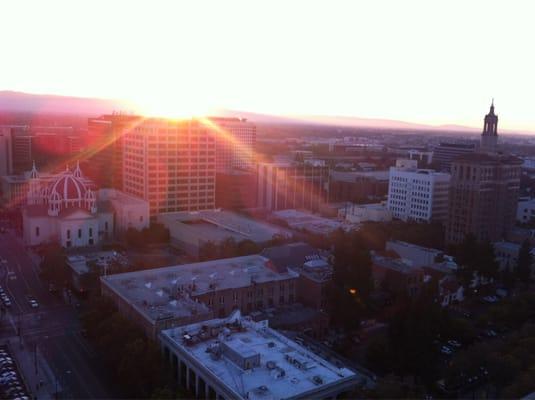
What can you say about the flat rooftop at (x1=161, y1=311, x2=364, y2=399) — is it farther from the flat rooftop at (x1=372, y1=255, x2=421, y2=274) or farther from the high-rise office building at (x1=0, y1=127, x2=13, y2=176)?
the high-rise office building at (x1=0, y1=127, x2=13, y2=176)

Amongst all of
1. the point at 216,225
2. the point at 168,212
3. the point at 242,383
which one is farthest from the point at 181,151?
the point at 242,383

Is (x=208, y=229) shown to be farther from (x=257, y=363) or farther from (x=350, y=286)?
(x=257, y=363)

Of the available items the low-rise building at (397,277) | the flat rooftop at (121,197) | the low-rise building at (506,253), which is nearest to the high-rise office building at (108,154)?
the flat rooftop at (121,197)

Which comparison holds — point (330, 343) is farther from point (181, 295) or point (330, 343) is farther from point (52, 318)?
point (52, 318)

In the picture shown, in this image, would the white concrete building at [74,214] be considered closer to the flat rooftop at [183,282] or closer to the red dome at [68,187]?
the red dome at [68,187]

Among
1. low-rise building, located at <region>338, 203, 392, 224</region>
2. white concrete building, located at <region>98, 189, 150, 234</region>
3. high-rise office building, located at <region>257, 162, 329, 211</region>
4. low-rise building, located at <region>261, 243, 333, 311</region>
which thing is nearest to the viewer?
low-rise building, located at <region>261, 243, 333, 311</region>

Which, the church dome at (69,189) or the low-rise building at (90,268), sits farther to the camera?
the church dome at (69,189)

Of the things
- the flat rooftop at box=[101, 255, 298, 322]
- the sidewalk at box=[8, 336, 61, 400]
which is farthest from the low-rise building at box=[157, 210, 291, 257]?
the sidewalk at box=[8, 336, 61, 400]
